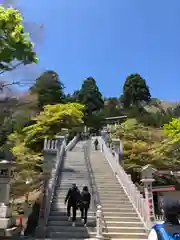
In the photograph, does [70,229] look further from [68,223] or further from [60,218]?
[60,218]

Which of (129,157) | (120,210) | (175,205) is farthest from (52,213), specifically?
(129,157)

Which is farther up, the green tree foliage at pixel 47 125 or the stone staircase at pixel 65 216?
the green tree foliage at pixel 47 125

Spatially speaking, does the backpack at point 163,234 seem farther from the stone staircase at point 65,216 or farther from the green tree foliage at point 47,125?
the green tree foliage at point 47,125

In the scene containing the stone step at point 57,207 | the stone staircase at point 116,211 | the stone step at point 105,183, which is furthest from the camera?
the stone step at point 105,183

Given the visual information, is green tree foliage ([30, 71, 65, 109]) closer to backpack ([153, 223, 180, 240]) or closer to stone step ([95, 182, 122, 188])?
stone step ([95, 182, 122, 188])

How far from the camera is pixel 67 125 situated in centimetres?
2905

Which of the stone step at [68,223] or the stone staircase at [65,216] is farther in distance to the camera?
the stone step at [68,223]

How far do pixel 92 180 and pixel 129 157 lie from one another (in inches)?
310

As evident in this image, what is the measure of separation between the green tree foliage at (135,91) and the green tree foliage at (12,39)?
160ft

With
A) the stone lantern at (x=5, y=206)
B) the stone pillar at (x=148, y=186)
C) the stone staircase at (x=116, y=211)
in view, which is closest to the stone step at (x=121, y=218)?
the stone staircase at (x=116, y=211)

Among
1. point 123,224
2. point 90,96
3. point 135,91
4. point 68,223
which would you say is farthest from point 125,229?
point 135,91

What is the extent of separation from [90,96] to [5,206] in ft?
152

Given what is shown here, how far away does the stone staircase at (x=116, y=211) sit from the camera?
9.71 m

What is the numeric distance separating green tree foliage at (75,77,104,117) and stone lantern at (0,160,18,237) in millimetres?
42628
